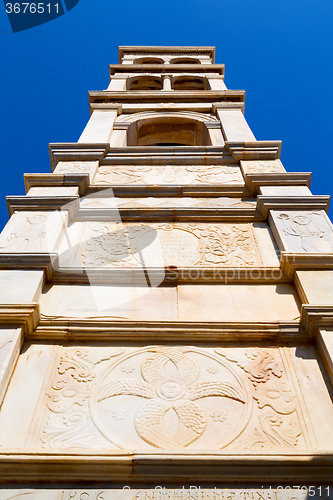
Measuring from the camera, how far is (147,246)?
22.4ft

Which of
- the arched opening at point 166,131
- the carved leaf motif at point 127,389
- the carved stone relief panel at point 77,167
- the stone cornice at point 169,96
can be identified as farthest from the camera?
the stone cornice at point 169,96

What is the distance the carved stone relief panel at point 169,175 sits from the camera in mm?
8859

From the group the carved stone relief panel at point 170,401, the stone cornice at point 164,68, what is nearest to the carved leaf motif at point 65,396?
the carved stone relief panel at point 170,401

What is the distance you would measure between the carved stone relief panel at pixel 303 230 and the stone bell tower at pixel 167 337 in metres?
0.03

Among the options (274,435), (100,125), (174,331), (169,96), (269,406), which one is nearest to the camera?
(274,435)

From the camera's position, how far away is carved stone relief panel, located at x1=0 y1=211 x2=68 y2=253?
6391 millimetres

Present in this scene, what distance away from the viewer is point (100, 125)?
39.3 feet

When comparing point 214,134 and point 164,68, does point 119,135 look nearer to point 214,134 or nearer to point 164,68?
point 214,134

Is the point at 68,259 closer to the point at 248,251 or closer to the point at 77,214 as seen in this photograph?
the point at 77,214

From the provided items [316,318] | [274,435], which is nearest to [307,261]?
[316,318]

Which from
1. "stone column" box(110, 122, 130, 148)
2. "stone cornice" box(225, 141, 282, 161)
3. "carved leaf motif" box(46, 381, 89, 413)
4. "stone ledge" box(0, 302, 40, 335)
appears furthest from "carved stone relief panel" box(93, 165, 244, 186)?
"carved leaf motif" box(46, 381, 89, 413)

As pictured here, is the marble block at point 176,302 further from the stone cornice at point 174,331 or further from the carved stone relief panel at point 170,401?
the carved stone relief panel at point 170,401

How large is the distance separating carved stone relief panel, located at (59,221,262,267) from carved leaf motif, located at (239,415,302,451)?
254 cm

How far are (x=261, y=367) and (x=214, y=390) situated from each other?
0.60 meters
